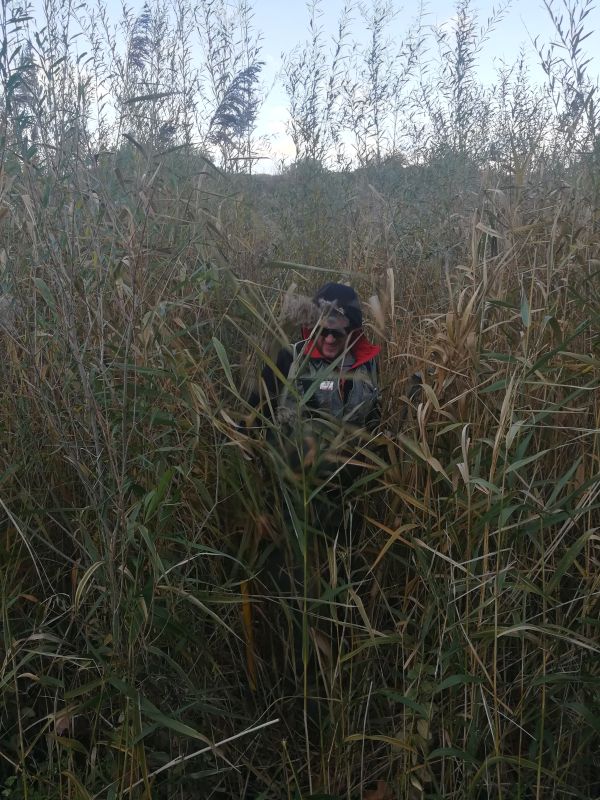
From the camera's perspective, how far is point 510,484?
1.75 meters

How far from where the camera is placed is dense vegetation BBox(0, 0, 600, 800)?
171cm

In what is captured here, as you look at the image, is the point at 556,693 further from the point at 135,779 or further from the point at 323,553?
the point at 135,779

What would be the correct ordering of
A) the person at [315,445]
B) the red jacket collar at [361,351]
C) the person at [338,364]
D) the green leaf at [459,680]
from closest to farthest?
the green leaf at [459,680] → the person at [315,445] → the person at [338,364] → the red jacket collar at [361,351]

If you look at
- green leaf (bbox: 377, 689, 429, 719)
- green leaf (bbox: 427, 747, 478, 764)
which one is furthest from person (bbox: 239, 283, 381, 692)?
green leaf (bbox: 427, 747, 478, 764)

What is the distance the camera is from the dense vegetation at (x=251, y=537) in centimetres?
171

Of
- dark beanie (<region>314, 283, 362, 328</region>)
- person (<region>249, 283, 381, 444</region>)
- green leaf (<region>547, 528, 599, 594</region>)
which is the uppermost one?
dark beanie (<region>314, 283, 362, 328</region>)

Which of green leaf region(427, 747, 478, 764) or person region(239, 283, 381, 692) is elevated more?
person region(239, 283, 381, 692)

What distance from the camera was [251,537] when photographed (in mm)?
1930

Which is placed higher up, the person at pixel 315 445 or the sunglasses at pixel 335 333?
the sunglasses at pixel 335 333

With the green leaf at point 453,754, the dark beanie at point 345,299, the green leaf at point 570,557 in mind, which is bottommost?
the green leaf at point 453,754

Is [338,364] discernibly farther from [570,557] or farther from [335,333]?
[570,557]

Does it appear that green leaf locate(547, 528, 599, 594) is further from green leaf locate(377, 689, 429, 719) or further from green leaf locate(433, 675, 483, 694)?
green leaf locate(377, 689, 429, 719)

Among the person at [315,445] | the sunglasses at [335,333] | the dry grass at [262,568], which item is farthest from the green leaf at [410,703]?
the sunglasses at [335,333]

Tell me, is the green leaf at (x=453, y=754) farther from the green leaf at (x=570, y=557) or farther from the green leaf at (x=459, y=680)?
the green leaf at (x=570, y=557)
